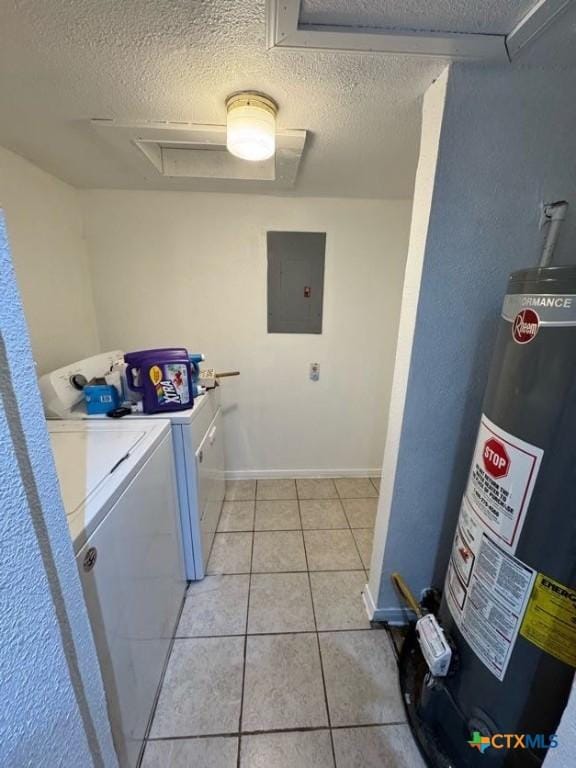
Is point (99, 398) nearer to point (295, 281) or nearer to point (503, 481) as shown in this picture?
point (295, 281)

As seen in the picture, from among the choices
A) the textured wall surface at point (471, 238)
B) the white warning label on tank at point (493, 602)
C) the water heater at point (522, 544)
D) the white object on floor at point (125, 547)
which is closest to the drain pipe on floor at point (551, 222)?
the textured wall surface at point (471, 238)

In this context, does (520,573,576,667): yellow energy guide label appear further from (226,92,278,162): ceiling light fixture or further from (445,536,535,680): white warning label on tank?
(226,92,278,162): ceiling light fixture

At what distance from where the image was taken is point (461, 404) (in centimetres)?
116

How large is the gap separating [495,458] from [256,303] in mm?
1739

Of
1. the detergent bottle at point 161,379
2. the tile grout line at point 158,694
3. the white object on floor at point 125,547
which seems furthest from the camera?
the detergent bottle at point 161,379

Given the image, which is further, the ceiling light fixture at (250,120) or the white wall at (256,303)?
the white wall at (256,303)

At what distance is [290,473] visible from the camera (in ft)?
8.39

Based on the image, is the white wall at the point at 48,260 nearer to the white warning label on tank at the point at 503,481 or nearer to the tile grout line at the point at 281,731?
the tile grout line at the point at 281,731

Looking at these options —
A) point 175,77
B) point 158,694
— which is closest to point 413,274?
point 175,77

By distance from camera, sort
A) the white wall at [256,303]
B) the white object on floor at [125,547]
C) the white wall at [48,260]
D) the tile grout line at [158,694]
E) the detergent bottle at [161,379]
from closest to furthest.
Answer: the white object on floor at [125,547]
the tile grout line at [158,694]
the detergent bottle at [161,379]
the white wall at [48,260]
the white wall at [256,303]

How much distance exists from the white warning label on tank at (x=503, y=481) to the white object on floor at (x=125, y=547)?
103 cm

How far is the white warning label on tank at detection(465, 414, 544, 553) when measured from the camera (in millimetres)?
725

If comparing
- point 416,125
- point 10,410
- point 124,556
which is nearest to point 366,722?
point 124,556

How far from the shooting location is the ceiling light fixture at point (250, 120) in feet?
3.40
